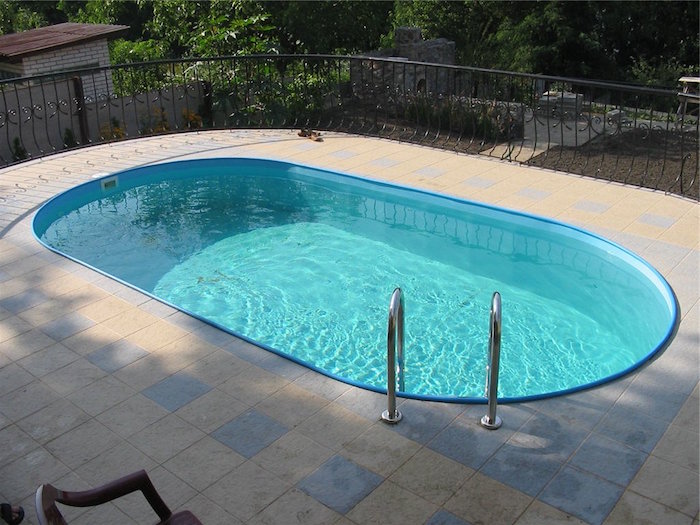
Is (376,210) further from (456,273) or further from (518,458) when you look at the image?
(518,458)

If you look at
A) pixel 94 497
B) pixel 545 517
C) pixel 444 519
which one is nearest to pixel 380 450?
pixel 444 519

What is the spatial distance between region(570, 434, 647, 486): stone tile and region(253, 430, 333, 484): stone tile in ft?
4.03

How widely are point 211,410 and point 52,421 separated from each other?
84 centimetres

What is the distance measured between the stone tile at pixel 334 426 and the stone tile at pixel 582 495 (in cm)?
Answer: 99

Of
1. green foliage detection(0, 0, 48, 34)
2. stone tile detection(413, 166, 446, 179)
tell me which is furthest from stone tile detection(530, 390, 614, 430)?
green foliage detection(0, 0, 48, 34)

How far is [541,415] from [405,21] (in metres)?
13.7

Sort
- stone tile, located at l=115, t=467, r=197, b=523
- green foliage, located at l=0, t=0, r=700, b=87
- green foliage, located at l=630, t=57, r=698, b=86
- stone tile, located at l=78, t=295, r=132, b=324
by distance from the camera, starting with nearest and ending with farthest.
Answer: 1. stone tile, located at l=115, t=467, r=197, b=523
2. stone tile, located at l=78, t=295, r=132, b=324
3. green foliage, located at l=0, t=0, r=700, b=87
4. green foliage, located at l=630, t=57, r=698, b=86

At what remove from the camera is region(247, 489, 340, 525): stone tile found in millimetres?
3186

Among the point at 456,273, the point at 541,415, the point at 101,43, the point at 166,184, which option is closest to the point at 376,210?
the point at 456,273

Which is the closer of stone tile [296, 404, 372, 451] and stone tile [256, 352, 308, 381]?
stone tile [296, 404, 372, 451]

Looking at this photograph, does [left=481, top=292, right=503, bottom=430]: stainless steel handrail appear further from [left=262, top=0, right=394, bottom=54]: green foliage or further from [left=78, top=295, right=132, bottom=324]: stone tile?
[left=262, top=0, right=394, bottom=54]: green foliage

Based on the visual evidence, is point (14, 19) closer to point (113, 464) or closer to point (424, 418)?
point (113, 464)

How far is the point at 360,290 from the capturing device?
608cm

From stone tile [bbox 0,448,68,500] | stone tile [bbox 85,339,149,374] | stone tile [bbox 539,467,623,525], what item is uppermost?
stone tile [bbox 85,339,149,374]
